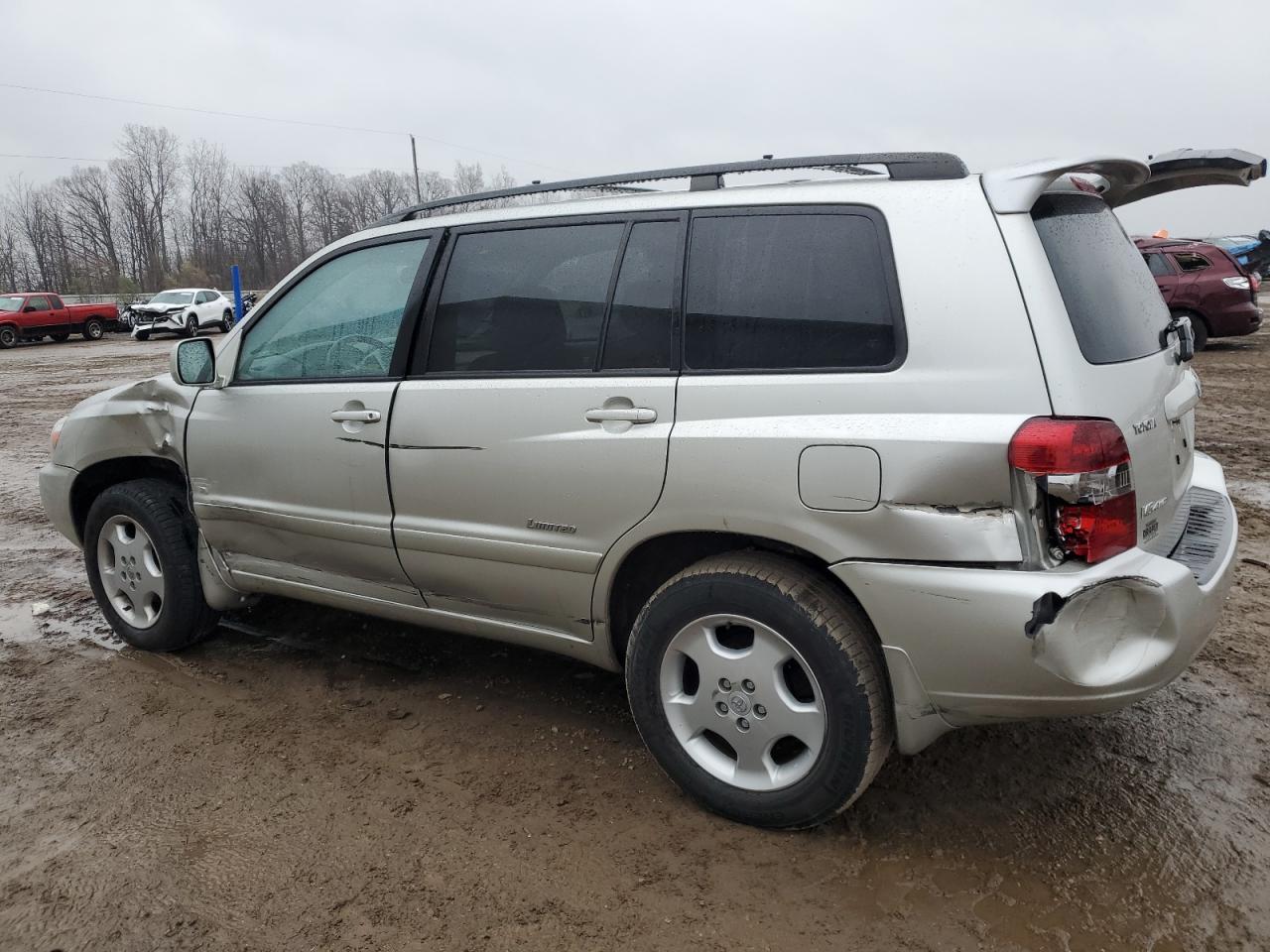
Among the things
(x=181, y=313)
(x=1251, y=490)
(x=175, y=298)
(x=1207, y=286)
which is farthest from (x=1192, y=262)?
(x=175, y=298)

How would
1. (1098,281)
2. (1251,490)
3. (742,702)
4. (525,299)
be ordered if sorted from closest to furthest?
(1098,281) → (742,702) → (525,299) → (1251,490)

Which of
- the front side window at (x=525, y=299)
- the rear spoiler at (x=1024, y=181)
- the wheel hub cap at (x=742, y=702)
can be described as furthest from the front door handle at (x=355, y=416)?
the rear spoiler at (x=1024, y=181)

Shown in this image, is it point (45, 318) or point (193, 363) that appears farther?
point (45, 318)

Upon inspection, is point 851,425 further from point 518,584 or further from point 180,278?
point 180,278

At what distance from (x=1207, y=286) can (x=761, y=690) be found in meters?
14.6

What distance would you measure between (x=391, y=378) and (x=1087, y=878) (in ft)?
8.40

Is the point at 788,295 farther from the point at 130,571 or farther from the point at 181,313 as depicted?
the point at 181,313

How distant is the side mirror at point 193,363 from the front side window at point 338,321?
0.35ft

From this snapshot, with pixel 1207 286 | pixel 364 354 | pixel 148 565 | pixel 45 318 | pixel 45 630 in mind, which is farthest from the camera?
pixel 45 318

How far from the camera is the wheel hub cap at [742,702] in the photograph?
8.35ft

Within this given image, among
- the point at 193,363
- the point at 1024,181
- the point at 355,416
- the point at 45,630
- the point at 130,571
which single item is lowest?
the point at 45,630

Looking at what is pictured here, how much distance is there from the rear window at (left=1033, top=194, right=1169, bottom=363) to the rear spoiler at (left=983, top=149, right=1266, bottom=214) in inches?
3.4

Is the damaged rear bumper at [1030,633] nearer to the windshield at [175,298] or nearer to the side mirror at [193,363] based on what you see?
the side mirror at [193,363]

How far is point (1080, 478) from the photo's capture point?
85.4 inches
